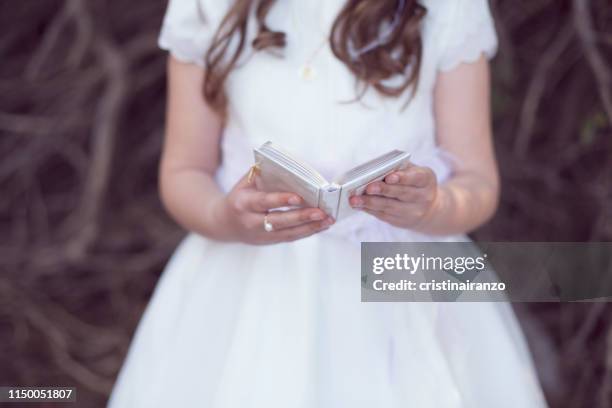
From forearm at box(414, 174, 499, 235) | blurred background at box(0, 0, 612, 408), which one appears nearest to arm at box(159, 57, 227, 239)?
forearm at box(414, 174, 499, 235)

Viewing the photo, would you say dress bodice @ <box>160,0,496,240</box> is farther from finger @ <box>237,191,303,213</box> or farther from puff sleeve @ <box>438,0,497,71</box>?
finger @ <box>237,191,303,213</box>

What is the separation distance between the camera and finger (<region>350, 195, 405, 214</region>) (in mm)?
724

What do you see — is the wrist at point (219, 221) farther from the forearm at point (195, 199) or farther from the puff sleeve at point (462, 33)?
the puff sleeve at point (462, 33)

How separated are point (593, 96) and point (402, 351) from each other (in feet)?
3.50

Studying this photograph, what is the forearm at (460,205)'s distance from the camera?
2.91 ft

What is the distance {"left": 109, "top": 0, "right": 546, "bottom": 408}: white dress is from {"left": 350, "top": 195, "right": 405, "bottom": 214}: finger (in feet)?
0.52

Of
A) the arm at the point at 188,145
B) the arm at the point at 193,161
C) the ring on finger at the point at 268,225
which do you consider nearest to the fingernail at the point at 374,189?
the ring on finger at the point at 268,225

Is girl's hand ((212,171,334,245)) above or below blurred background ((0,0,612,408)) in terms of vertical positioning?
below

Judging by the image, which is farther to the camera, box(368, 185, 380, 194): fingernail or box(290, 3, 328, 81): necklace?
box(290, 3, 328, 81): necklace

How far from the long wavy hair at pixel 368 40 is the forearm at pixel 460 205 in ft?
0.53

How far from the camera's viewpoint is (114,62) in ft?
5.75

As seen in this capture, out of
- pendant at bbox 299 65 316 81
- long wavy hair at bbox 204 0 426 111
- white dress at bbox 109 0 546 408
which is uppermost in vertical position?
long wavy hair at bbox 204 0 426 111

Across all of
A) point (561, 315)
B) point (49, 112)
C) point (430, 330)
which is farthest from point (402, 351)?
point (49, 112)

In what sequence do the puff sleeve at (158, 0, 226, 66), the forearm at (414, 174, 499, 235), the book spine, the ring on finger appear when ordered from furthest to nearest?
the puff sleeve at (158, 0, 226, 66) < the forearm at (414, 174, 499, 235) < the ring on finger < the book spine
